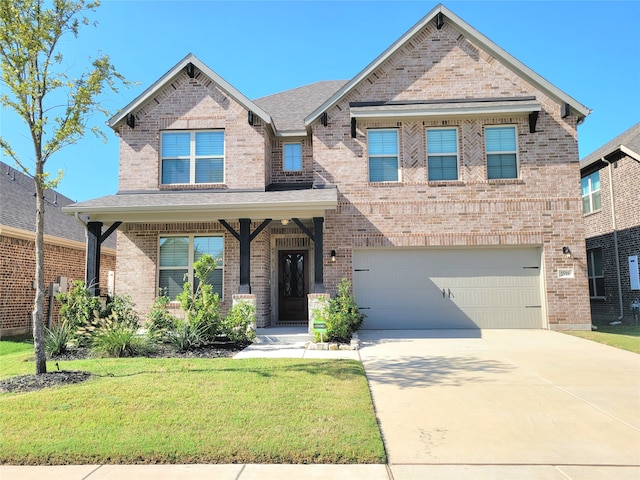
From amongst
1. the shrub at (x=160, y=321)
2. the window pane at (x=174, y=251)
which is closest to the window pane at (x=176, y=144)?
the window pane at (x=174, y=251)

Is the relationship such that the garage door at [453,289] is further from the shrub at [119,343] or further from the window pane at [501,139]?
the shrub at [119,343]

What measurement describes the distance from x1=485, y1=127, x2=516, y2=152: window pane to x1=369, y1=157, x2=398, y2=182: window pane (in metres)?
2.66

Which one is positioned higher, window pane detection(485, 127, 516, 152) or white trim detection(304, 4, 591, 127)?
white trim detection(304, 4, 591, 127)

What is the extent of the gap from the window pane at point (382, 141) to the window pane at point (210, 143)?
439 cm

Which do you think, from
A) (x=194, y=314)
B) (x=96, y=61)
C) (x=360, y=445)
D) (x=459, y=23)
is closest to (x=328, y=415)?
(x=360, y=445)

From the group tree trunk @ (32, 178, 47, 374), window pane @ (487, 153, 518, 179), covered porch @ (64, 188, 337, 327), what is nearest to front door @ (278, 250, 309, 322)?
covered porch @ (64, 188, 337, 327)

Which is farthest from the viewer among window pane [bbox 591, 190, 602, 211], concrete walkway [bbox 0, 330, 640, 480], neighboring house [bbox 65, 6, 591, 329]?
window pane [bbox 591, 190, 602, 211]

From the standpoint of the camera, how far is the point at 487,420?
484 cm

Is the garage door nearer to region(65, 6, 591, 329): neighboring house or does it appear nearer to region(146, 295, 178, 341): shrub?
region(65, 6, 591, 329): neighboring house

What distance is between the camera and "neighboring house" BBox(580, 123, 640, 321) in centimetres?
1475

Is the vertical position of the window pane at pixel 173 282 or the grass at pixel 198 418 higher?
the window pane at pixel 173 282

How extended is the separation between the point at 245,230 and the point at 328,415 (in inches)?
285

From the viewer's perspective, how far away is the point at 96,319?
32.4 ft

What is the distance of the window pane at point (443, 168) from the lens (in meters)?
12.5
